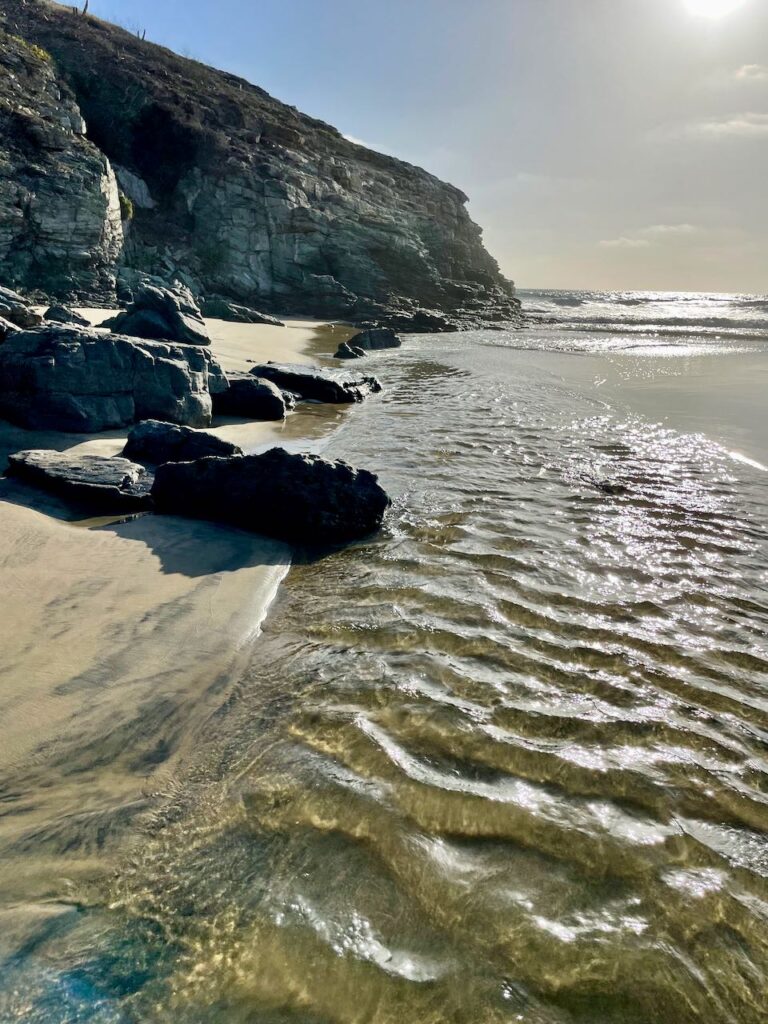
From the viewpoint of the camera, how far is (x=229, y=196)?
36.4 meters

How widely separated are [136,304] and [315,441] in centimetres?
631

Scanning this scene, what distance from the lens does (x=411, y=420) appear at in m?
10.4

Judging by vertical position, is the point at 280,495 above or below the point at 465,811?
Answer: above

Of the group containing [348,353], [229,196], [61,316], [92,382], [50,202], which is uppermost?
[229,196]

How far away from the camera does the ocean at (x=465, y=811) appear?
1.73m

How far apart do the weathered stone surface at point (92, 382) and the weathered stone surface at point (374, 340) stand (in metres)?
15.7

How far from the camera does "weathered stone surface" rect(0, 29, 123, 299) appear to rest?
21906 mm

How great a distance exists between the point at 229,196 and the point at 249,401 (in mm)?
33051

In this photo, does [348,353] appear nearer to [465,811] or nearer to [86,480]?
[86,480]

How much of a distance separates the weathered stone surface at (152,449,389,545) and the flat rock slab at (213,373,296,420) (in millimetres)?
4522

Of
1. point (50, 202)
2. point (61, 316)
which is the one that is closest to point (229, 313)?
point (50, 202)

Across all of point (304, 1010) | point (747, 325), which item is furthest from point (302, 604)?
point (747, 325)

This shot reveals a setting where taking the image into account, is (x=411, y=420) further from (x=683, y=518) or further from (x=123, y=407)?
(x=683, y=518)

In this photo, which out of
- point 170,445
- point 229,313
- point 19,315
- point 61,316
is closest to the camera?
point 170,445
